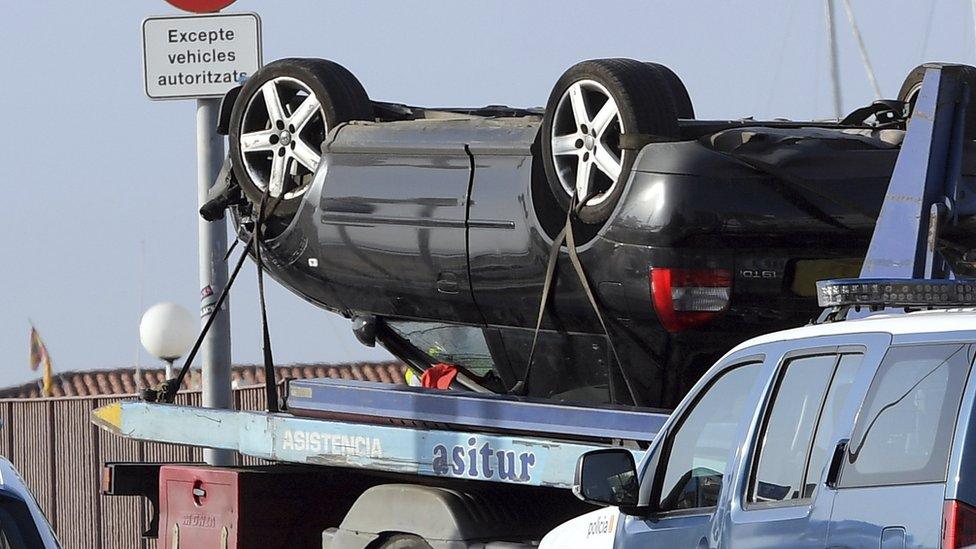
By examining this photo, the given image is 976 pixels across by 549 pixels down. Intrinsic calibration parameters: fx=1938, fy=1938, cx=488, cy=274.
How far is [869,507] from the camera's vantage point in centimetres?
492

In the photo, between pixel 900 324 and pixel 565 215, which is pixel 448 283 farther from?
pixel 900 324

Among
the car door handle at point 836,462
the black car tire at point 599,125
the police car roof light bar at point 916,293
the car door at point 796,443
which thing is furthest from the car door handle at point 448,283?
the car door handle at point 836,462

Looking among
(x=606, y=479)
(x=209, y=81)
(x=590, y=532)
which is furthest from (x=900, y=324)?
(x=209, y=81)

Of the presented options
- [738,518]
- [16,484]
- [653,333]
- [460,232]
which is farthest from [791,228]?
[16,484]

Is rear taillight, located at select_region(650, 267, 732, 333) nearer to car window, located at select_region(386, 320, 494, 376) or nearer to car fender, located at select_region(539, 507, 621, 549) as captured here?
car fender, located at select_region(539, 507, 621, 549)

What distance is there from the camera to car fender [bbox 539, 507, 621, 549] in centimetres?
653

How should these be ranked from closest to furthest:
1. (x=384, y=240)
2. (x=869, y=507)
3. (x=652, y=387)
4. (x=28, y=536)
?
1. (x=869, y=507)
2. (x=28, y=536)
3. (x=652, y=387)
4. (x=384, y=240)

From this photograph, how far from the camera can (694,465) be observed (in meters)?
6.20

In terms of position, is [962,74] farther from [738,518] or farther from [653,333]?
[738,518]

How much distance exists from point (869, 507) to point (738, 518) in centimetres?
73

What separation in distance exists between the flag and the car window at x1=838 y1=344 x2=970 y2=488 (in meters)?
31.4

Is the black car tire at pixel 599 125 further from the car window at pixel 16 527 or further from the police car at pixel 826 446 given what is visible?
the car window at pixel 16 527

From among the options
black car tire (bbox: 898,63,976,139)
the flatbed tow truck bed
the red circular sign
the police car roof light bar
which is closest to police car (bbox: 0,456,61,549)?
the police car roof light bar

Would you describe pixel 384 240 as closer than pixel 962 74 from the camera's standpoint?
No
